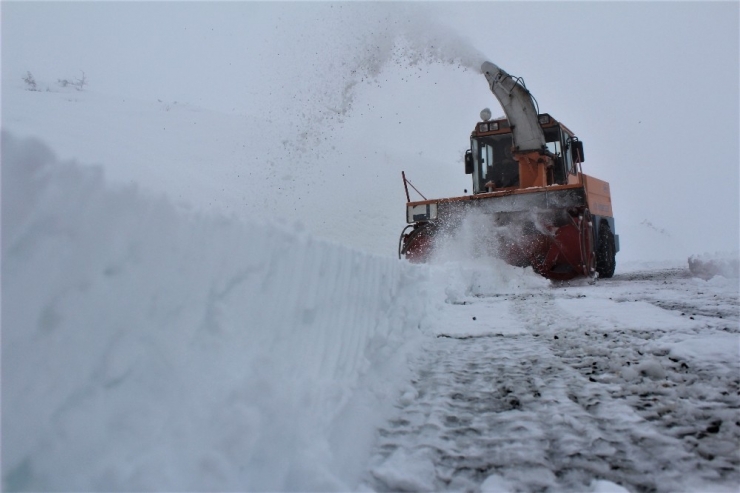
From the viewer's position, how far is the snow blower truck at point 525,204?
22.9 ft

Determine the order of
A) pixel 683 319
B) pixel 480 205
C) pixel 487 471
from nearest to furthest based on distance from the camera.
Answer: pixel 487 471
pixel 683 319
pixel 480 205

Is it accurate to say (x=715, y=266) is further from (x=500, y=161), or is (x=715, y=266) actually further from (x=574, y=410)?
(x=574, y=410)

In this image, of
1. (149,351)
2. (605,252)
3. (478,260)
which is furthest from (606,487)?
(605,252)

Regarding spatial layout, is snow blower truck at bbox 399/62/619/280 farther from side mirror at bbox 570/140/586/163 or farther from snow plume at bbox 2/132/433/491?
snow plume at bbox 2/132/433/491

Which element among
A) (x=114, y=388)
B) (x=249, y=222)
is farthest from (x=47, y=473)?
(x=249, y=222)

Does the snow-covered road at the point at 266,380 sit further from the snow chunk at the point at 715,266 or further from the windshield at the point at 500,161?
the windshield at the point at 500,161

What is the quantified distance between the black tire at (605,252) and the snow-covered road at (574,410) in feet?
14.6

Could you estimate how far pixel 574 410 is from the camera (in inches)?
80.6

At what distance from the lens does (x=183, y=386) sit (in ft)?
3.93

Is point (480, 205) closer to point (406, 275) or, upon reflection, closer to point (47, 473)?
point (406, 275)

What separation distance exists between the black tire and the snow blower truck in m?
0.02

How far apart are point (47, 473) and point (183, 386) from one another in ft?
1.12

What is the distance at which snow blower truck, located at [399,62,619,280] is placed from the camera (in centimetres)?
697

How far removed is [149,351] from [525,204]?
6.62 m
